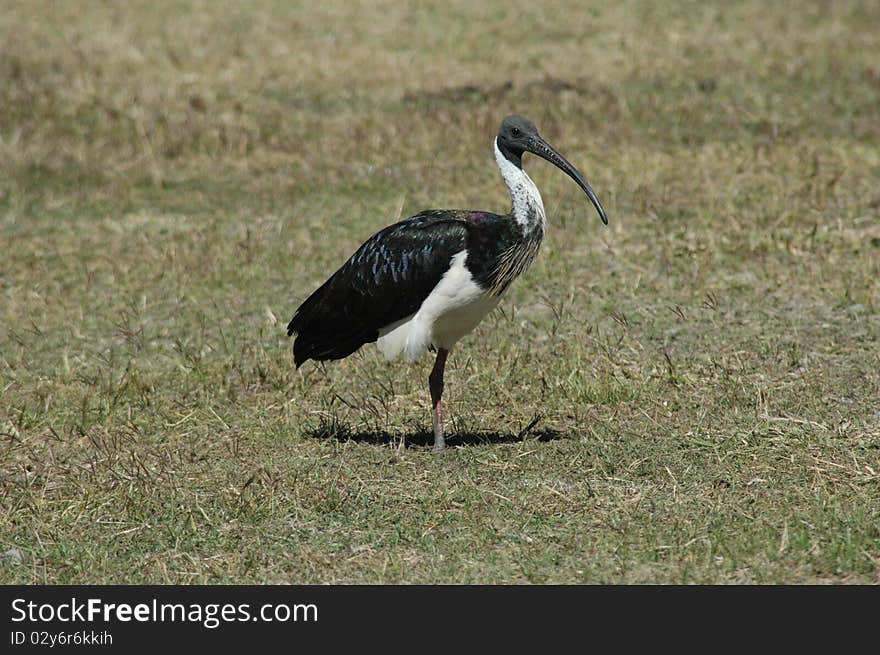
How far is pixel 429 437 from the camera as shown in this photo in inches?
311

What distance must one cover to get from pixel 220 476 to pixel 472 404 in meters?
1.79

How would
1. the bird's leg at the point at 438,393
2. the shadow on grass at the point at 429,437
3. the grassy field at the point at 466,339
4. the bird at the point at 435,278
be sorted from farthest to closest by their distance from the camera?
the shadow on grass at the point at 429,437 < the bird's leg at the point at 438,393 < the bird at the point at 435,278 < the grassy field at the point at 466,339

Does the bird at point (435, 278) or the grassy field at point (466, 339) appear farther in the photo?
the bird at point (435, 278)

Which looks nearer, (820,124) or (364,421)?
(364,421)

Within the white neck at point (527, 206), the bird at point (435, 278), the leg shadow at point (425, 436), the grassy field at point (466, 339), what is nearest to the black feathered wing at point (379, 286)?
the bird at point (435, 278)

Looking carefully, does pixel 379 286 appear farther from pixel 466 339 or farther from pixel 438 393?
pixel 466 339

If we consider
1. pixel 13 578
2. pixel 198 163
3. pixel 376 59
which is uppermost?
pixel 376 59

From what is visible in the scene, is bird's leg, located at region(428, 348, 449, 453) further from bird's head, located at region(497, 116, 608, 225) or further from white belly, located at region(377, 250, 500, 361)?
bird's head, located at region(497, 116, 608, 225)

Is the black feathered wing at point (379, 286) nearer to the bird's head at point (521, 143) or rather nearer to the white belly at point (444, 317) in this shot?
the white belly at point (444, 317)

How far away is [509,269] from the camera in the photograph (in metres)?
7.29

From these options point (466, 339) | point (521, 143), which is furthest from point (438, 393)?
point (466, 339)

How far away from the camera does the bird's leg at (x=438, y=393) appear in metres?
7.59
